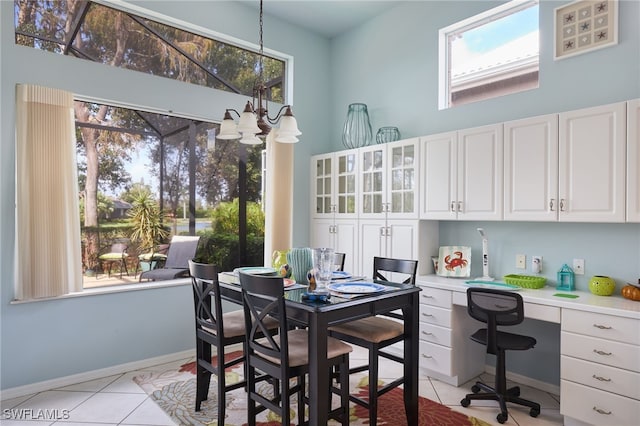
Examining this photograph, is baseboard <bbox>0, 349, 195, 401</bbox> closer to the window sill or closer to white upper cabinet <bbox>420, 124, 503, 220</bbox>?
the window sill

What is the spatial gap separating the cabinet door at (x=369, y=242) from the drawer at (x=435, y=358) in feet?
3.17

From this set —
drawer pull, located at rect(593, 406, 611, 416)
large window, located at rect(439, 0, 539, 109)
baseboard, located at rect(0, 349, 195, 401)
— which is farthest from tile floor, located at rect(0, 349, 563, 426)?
large window, located at rect(439, 0, 539, 109)

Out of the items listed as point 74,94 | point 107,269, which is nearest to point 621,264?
point 107,269

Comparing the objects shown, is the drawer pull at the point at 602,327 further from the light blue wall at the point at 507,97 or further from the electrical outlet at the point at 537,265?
the electrical outlet at the point at 537,265

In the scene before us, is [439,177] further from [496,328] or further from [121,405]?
[121,405]

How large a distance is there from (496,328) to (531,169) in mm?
1179

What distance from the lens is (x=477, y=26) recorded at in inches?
143

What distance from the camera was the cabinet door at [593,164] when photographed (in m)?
2.45

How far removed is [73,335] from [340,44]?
4215 mm

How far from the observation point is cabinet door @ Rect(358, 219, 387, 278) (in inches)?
152

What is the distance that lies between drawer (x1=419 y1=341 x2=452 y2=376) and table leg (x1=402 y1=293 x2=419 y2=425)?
2.24 feet

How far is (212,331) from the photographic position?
259cm

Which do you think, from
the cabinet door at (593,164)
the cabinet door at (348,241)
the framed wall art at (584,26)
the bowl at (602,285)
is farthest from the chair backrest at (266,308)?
the framed wall art at (584,26)

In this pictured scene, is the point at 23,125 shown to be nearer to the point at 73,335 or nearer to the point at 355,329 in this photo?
the point at 73,335
